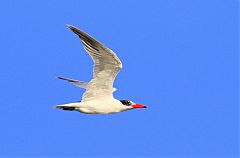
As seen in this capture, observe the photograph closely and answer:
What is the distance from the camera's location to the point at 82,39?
21266 millimetres

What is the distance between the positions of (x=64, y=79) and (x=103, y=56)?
6.85 feet

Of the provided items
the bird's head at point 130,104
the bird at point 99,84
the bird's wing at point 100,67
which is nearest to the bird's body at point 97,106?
the bird at point 99,84

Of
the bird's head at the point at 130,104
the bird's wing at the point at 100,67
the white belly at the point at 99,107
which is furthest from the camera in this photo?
the bird's head at the point at 130,104

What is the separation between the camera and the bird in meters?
21.3

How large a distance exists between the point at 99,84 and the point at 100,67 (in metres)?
0.48

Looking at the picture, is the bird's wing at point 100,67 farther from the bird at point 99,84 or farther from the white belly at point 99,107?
the white belly at point 99,107

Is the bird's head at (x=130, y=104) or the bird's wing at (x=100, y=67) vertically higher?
the bird's wing at (x=100, y=67)

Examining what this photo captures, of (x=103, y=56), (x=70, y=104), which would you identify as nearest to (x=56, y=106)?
(x=70, y=104)

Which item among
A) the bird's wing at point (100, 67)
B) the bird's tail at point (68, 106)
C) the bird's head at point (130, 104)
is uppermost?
the bird's wing at point (100, 67)

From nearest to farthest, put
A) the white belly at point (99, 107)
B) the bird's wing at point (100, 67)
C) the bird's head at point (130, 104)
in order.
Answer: the bird's wing at point (100, 67) → the white belly at point (99, 107) → the bird's head at point (130, 104)

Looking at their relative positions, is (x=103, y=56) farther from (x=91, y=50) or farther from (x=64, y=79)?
(x=64, y=79)

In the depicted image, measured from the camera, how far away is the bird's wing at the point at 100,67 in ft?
69.7

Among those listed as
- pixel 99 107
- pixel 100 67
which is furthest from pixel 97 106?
pixel 100 67

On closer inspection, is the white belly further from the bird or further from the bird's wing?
the bird's wing
